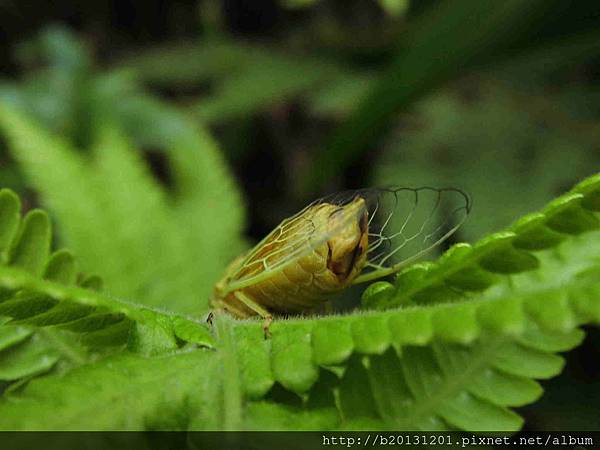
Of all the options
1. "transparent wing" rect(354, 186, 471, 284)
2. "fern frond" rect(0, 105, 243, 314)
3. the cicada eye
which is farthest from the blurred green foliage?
the cicada eye

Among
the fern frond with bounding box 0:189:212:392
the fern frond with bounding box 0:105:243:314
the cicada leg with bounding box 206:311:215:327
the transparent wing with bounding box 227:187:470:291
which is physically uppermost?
the fern frond with bounding box 0:105:243:314

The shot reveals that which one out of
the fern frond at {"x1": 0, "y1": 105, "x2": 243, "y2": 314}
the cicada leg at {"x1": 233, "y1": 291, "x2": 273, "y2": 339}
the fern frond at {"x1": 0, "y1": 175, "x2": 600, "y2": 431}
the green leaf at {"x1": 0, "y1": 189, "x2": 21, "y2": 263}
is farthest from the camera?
the fern frond at {"x1": 0, "y1": 105, "x2": 243, "y2": 314}

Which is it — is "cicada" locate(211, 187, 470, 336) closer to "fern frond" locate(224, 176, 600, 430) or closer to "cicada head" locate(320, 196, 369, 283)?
"cicada head" locate(320, 196, 369, 283)

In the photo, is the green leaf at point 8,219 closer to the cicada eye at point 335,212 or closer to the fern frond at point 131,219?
the cicada eye at point 335,212

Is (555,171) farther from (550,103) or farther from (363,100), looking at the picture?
(363,100)

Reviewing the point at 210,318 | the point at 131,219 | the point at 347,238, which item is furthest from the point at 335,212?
the point at 131,219

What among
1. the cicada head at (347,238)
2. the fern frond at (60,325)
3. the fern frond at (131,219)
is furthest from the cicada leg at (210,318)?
the fern frond at (131,219)

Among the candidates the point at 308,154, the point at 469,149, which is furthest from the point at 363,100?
the point at 308,154
